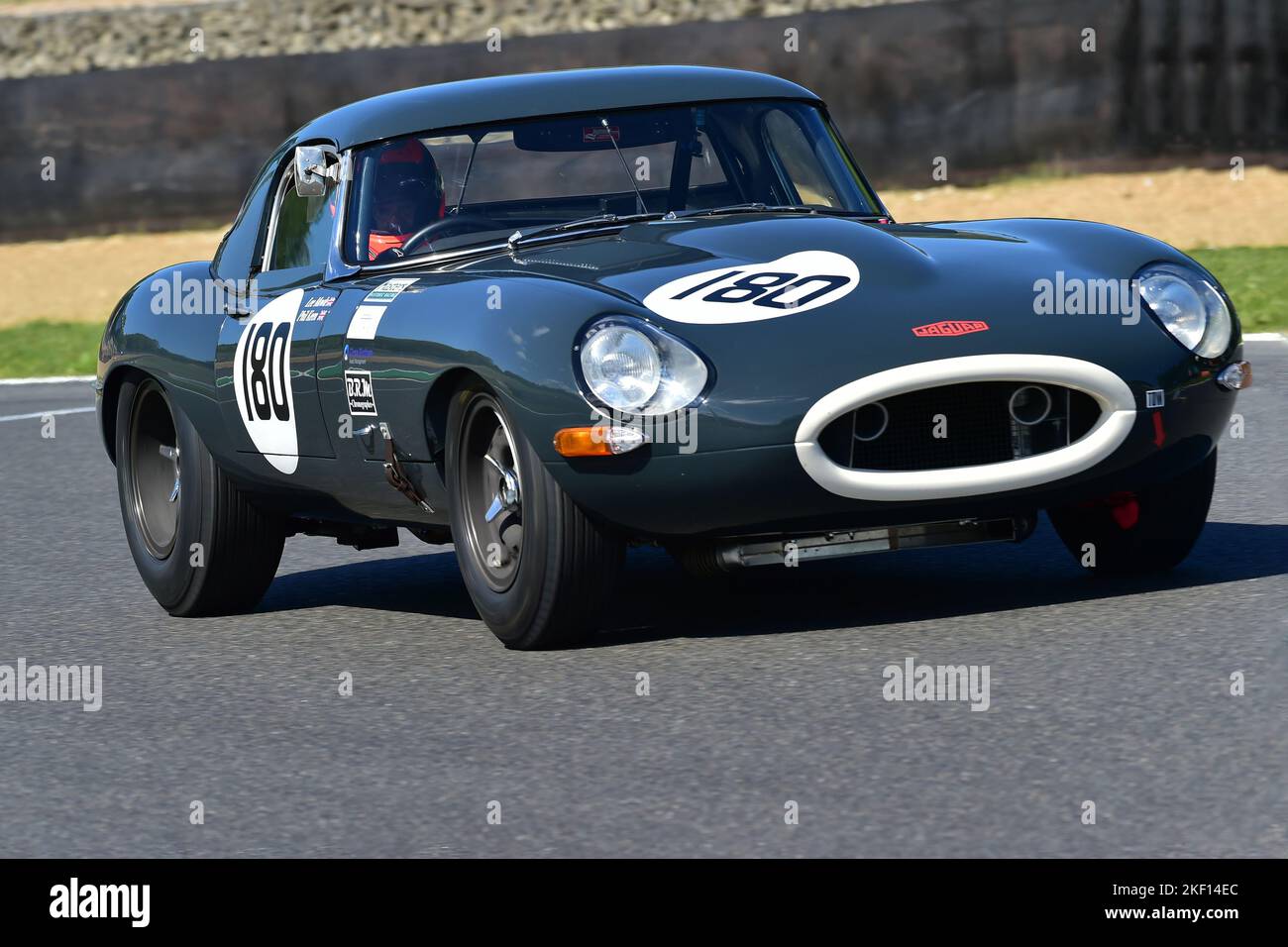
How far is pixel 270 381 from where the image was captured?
6641mm

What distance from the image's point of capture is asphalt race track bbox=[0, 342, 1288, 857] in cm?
416

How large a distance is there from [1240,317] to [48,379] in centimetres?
800

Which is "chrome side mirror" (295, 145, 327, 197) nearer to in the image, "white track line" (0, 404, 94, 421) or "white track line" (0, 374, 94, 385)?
"white track line" (0, 404, 94, 421)

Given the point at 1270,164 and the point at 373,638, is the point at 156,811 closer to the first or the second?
the point at 373,638

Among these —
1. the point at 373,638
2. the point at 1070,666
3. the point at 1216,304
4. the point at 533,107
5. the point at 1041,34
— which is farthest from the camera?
the point at 1041,34

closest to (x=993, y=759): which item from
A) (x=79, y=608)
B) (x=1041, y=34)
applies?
(x=79, y=608)

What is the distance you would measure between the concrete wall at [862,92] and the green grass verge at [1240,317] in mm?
1556

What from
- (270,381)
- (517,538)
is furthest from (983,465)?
(270,381)

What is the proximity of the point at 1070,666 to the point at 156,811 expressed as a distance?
2.03m

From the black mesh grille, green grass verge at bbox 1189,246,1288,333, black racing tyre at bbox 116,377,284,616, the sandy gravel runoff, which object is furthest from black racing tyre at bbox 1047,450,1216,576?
the sandy gravel runoff

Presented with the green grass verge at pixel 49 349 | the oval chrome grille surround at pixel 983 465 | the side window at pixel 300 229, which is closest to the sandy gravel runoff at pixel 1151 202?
the green grass verge at pixel 49 349

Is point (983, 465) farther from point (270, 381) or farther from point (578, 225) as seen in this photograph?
point (270, 381)

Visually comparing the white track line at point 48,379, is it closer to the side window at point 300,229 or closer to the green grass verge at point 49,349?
the green grass verge at point 49,349

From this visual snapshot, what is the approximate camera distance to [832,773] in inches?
176
